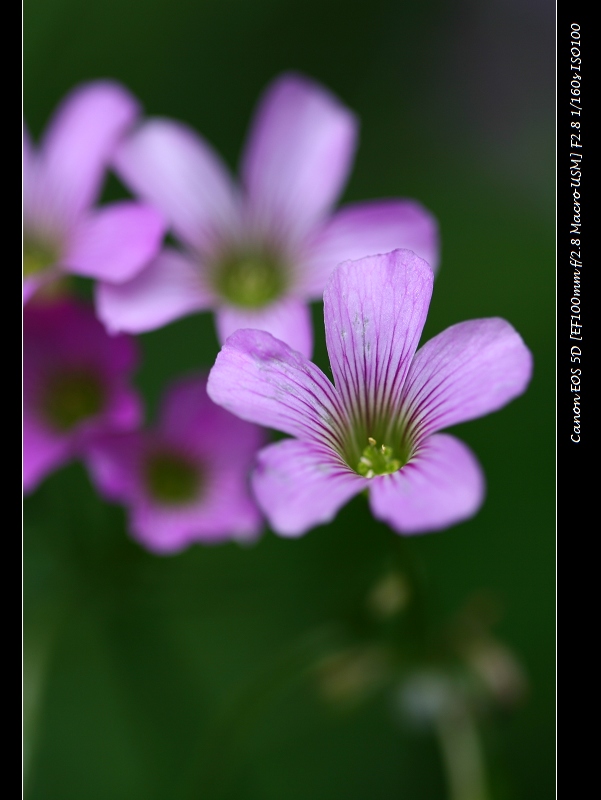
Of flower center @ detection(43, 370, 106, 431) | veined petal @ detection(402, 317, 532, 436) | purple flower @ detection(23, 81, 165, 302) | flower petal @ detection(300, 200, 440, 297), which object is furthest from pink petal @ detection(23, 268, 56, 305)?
veined petal @ detection(402, 317, 532, 436)

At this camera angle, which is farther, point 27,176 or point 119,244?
point 27,176

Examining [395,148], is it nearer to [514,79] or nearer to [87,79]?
[514,79]

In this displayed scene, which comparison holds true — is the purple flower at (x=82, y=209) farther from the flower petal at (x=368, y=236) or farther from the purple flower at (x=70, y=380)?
the flower petal at (x=368, y=236)

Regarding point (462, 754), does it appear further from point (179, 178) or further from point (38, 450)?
point (179, 178)

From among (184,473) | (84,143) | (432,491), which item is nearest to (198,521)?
(184,473)

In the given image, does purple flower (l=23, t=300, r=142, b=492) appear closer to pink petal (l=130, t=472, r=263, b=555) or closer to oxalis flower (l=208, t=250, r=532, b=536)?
pink petal (l=130, t=472, r=263, b=555)
